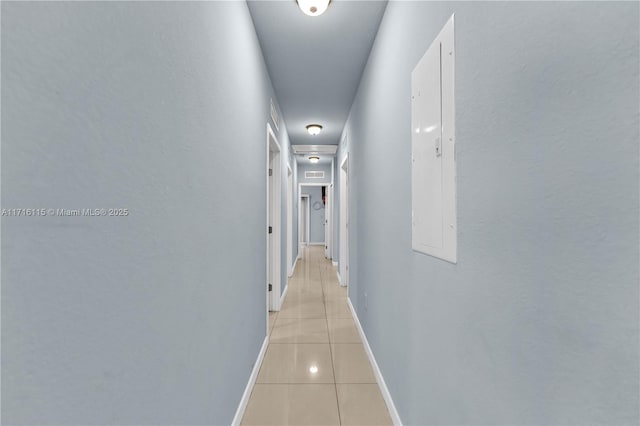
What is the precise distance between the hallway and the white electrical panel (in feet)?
4.26

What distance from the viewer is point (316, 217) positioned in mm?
12914

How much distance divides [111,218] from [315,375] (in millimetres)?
2179

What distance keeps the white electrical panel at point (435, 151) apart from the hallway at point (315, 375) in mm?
1298

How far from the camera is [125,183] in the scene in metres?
0.73

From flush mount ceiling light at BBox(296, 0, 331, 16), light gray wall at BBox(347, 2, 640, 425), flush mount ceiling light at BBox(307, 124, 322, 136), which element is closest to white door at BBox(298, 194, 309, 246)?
flush mount ceiling light at BBox(307, 124, 322, 136)

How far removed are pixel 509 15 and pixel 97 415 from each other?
1.37 meters

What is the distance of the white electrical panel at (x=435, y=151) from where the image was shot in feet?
3.59

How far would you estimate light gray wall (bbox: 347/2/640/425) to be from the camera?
518 millimetres

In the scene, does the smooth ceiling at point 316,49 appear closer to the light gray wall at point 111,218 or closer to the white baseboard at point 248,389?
the light gray wall at point 111,218

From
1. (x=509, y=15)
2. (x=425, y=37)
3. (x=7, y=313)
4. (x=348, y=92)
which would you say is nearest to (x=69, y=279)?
(x=7, y=313)

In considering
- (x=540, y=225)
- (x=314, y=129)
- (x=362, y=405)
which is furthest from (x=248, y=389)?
(x=314, y=129)

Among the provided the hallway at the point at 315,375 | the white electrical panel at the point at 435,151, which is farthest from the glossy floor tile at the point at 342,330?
the white electrical panel at the point at 435,151

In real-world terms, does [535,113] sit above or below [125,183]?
above

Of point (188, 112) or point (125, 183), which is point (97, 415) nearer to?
point (125, 183)
